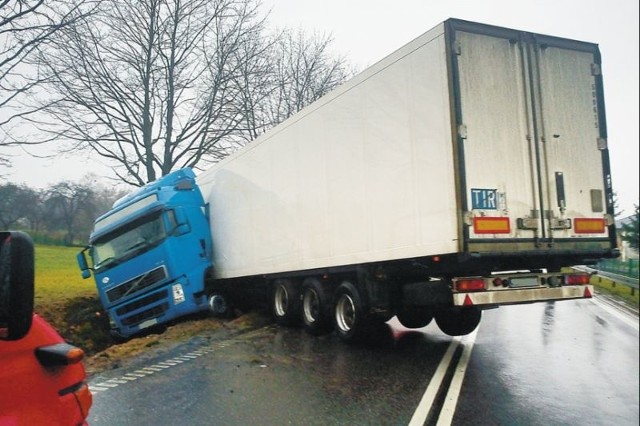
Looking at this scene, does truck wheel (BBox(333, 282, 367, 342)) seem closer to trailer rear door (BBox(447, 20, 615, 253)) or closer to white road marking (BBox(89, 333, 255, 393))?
white road marking (BBox(89, 333, 255, 393))

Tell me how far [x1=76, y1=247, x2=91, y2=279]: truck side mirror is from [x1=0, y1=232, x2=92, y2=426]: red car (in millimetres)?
11157

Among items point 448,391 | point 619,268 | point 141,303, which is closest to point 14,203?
point 141,303

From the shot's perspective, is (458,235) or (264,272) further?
(264,272)

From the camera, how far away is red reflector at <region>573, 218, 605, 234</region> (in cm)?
717

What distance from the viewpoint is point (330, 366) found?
23.9 feet

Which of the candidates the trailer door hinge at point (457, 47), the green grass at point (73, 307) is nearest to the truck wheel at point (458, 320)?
the trailer door hinge at point (457, 47)

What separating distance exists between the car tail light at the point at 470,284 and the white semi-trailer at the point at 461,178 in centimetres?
1

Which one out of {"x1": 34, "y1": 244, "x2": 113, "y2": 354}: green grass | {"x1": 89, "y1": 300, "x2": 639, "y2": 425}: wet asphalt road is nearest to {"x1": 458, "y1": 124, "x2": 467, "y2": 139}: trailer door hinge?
{"x1": 89, "y1": 300, "x2": 639, "y2": 425}: wet asphalt road

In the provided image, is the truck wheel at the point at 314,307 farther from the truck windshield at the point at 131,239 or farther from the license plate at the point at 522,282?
the truck windshield at the point at 131,239

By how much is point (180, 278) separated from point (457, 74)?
304 inches

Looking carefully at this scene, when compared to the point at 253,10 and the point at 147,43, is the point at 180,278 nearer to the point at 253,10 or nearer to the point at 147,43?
the point at 147,43

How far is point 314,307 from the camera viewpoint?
32.0 ft

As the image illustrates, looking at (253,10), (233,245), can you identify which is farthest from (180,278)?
(253,10)

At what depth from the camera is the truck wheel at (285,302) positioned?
410 inches
